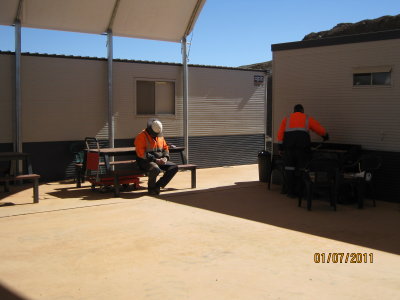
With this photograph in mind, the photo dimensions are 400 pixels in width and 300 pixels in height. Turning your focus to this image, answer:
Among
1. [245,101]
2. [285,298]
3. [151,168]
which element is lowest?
[285,298]

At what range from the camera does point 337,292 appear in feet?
16.2

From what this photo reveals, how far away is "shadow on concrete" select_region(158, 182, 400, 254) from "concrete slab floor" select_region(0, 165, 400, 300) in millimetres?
17

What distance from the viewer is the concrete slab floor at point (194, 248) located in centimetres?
505

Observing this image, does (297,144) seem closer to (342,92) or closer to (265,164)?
(342,92)

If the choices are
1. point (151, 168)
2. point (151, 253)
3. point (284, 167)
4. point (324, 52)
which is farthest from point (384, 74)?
point (151, 253)

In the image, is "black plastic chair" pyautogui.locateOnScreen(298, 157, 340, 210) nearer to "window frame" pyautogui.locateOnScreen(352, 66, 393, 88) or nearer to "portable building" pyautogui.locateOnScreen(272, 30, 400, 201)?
"portable building" pyautogui.locateOnScreen(272, 30, 400, 201)

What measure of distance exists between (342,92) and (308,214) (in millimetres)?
3159

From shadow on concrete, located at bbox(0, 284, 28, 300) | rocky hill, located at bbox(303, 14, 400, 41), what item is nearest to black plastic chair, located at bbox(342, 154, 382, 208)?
shadow on concrete, located at bbox(0, 284, 28, 300)

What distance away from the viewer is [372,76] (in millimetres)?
10023

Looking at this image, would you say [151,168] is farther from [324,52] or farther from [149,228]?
[324,52]

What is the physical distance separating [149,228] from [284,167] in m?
3.72

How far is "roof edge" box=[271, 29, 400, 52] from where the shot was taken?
9.72 meters
